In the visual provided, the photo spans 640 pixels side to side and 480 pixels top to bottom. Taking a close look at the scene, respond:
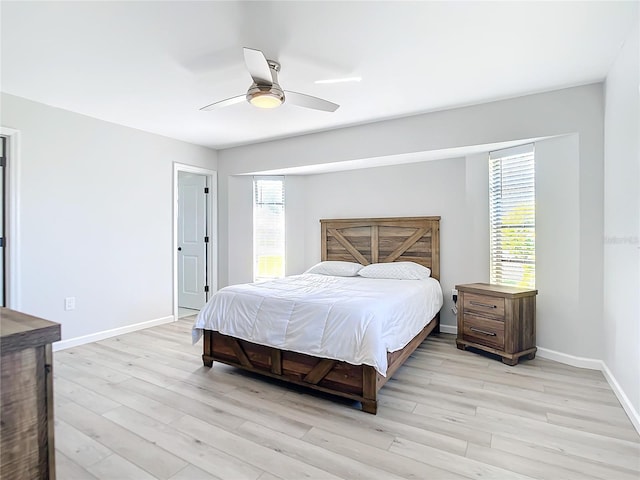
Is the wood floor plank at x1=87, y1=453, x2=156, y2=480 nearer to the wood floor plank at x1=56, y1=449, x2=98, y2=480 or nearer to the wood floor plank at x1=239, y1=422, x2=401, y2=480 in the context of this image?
the wood floor plank at x1=56, y1=449, x2=98, y2=480

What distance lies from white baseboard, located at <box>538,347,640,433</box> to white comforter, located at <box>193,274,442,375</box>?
1184mm

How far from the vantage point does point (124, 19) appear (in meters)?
2.05

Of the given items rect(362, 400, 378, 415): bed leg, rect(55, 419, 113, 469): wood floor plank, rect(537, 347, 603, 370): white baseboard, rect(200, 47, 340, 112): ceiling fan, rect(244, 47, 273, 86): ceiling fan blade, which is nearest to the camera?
rect(55, 419, 113, 469): wood floor plank

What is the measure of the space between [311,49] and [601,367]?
3607mm

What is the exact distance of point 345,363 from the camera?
2.36m

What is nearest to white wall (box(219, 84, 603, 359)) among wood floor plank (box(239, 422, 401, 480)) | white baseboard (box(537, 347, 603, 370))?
white baseboard (box(537, 347, 603, 370))

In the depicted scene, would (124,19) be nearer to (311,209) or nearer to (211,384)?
(211,384)

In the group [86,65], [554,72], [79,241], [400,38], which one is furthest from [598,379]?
[79,241]

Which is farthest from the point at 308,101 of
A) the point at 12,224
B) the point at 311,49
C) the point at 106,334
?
the point at 106,334

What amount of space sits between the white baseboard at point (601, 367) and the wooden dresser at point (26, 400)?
118 inches

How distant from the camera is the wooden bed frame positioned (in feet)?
7.73

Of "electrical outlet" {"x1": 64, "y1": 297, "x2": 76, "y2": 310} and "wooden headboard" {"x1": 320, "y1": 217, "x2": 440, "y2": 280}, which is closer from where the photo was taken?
"electrical outlet" {"x1": 64, "y1": 297, "x2": 76, "y2": 310}

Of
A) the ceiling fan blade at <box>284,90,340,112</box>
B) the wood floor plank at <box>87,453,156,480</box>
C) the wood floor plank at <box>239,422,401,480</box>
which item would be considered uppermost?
the ceiling fan blade at <box>284,90,340,112</box>

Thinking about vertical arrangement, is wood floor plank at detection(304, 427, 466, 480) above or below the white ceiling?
below
